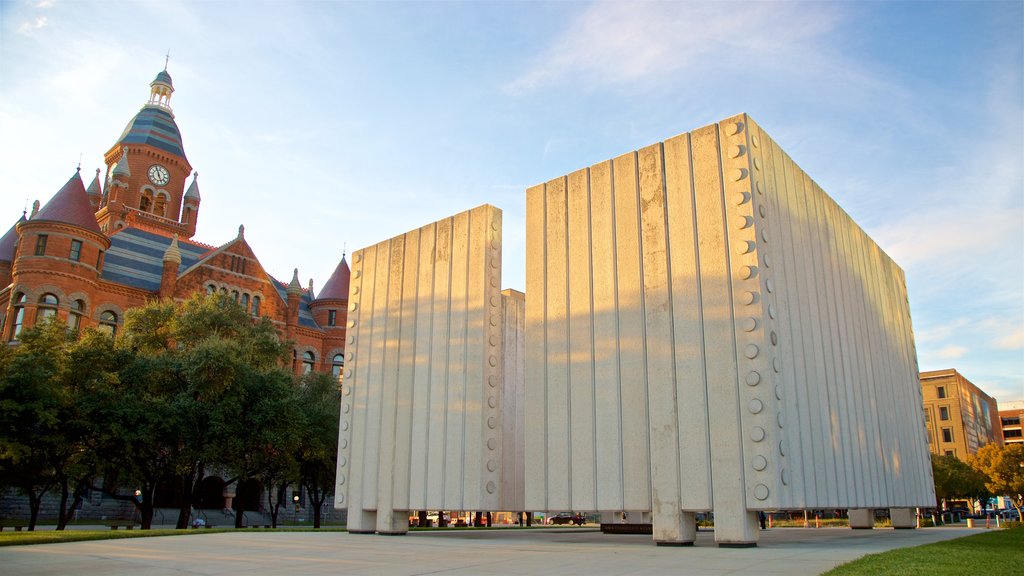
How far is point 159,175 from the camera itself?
2665 inches

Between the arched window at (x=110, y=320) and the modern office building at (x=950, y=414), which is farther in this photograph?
the modern office building at (x=950, y=414)

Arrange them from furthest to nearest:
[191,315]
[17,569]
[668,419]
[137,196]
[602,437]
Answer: [137,196] < [191,315] < [602,437] < [668,419] < [17,569]

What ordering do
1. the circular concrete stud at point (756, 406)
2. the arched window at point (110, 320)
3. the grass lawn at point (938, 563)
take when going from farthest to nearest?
the arched window at point (110, 320)
the circular concrete stud at point (756, 406)
the grass lawn at point (938, 563)

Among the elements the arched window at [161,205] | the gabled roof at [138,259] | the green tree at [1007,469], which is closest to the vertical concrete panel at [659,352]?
the green tree at [1007,469]

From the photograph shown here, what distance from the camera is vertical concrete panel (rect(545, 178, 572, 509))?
1716 centimetres

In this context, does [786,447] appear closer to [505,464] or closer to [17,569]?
[505,464]

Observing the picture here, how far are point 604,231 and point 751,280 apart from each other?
427cm

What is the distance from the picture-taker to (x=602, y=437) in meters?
16.5

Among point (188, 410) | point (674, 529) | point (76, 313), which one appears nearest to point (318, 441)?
point (188, 410)

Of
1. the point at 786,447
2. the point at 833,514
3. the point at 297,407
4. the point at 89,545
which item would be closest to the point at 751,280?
the point at 786,447

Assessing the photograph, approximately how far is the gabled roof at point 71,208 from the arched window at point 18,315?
16.5 ft

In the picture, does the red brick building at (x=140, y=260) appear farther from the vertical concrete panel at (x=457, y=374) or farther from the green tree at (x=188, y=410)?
the vertical concrete panel at (x=457, y=374)

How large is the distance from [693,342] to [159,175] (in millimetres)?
66215

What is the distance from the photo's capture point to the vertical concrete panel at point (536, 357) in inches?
693
